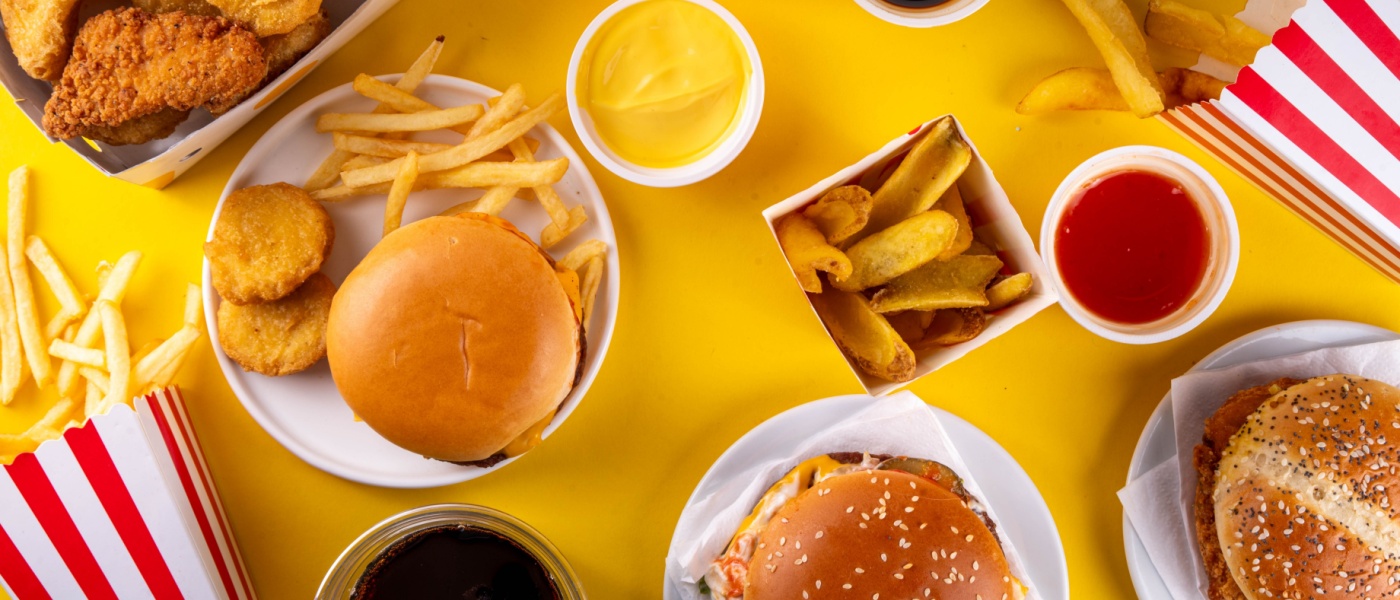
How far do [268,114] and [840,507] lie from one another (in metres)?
1.63

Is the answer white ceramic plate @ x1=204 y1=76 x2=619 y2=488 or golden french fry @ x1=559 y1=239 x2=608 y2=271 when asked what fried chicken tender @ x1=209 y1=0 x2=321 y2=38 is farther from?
golden french fry @ x1=559 y1=239 x2=608 y2=271

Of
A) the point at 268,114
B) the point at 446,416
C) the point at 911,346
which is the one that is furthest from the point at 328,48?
the point at 911,346

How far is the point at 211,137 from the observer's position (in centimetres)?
202

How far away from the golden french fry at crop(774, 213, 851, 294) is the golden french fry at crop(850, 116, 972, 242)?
0.15m

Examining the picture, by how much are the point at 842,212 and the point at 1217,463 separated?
1.13m

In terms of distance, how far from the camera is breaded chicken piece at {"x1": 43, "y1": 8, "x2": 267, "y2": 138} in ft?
5.98

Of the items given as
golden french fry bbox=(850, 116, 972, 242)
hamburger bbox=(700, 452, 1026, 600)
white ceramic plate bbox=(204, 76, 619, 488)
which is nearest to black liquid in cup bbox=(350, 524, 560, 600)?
white ceramic plate bbox=(204, 76, 619, 488)

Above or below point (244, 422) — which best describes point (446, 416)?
above

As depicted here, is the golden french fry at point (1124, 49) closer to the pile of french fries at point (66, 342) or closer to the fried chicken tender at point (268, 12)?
the fried chicken tender at point (268, 12)

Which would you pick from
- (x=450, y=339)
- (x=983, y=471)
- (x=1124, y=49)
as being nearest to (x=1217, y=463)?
(x=983, y=471)

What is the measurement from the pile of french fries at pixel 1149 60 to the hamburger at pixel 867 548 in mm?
954

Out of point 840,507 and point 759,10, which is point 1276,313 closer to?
point 840,507

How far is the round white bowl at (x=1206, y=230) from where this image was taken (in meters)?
2.07

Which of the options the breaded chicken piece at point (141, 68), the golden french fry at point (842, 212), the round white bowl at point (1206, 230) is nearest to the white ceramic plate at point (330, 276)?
the breaded chicken piece at point (141, 68)
